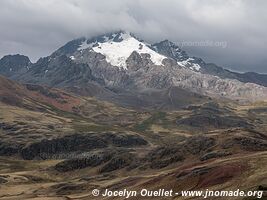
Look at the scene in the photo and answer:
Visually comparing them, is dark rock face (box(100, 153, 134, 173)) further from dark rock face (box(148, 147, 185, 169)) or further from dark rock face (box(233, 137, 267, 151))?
dark rock face (box(233, 137, 267, 151))

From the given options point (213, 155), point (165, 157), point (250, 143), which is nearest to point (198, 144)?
point (165, 157)

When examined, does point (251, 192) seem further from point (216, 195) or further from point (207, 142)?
point (207, 142)

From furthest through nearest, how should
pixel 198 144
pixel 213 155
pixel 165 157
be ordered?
pixel 165 157 → pixel 198 144 → pixel 213 155

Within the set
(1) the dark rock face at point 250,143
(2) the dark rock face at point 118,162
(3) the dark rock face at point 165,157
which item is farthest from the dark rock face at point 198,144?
(2) the dark rock face at point 118,162

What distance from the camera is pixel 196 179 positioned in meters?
99.6

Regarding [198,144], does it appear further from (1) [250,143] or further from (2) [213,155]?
(2) [213,155]

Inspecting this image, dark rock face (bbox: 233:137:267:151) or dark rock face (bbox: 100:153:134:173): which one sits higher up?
dark rock face (bbox: 233:137:267:151)

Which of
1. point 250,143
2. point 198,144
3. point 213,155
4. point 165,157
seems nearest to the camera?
point 213,155

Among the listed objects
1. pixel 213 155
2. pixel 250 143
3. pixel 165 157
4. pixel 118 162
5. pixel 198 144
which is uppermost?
pixel 250 143

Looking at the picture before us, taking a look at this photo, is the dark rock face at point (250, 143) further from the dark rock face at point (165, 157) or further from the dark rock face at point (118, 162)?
the dark rock face at point (118, 162)

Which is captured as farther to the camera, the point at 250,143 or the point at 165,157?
the point at 165,157

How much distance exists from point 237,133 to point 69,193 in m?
62.4

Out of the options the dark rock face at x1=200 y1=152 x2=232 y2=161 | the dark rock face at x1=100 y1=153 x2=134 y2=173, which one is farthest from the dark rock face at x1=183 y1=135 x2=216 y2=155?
the dark rock face at x1=100 y1=153 x2=134 y2=173

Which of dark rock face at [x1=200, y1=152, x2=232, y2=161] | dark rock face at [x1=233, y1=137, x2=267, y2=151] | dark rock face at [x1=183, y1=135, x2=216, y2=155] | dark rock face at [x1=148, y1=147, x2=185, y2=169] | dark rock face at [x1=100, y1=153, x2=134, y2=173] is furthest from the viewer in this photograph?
dark rock face at [x1=100, y1=153, x2=134, y2=173]
